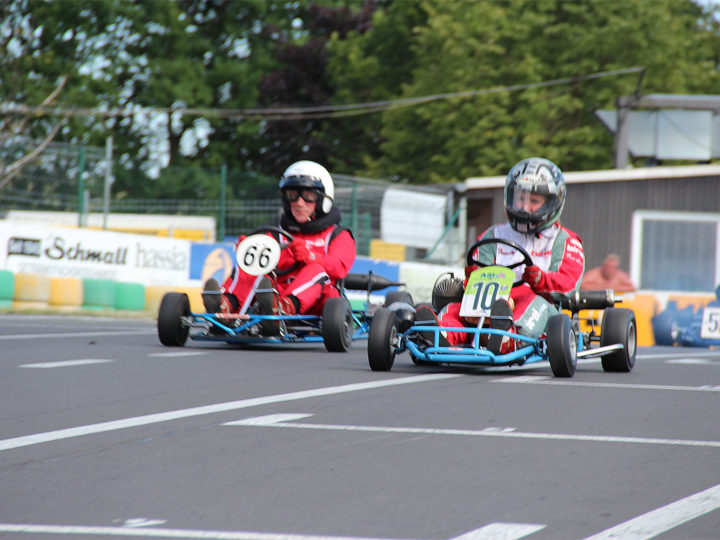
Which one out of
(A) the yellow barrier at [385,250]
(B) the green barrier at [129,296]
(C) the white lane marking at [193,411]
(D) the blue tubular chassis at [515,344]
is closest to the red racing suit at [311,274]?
(D) the blue tubular chassis at [515,344]

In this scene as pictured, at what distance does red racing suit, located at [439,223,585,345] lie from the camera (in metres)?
9.42

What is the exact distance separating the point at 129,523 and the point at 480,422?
272 centimetres

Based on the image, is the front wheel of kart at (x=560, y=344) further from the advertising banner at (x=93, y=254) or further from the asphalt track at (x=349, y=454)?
the advertising banner at (x=93, y=254)

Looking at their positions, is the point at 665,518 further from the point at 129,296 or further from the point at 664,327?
the point at 129,296

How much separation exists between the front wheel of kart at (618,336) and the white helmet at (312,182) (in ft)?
10.9

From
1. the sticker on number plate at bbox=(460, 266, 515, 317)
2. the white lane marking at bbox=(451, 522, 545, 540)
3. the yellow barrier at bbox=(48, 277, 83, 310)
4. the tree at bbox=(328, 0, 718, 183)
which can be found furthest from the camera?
the tree at bbox=(328, 0, 718, 183)

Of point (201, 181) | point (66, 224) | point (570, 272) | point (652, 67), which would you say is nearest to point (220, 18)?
point (652, 67)

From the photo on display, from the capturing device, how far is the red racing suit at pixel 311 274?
37.2 ft

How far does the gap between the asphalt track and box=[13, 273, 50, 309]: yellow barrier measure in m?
8.95

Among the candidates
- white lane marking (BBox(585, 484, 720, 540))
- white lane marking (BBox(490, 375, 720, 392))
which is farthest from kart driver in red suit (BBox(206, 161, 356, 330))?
white lane marking (BBox(585, 484, 720, 540))

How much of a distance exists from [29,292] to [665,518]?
15.0 metres

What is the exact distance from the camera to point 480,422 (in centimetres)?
649

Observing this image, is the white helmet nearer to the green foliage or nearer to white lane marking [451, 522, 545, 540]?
white lane marking [451, 522, 545, 540]

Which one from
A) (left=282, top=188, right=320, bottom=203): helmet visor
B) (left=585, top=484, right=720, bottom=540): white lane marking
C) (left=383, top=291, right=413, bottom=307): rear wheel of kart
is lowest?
(left=585, top=484, right=720, bottom=540): white lane marking
